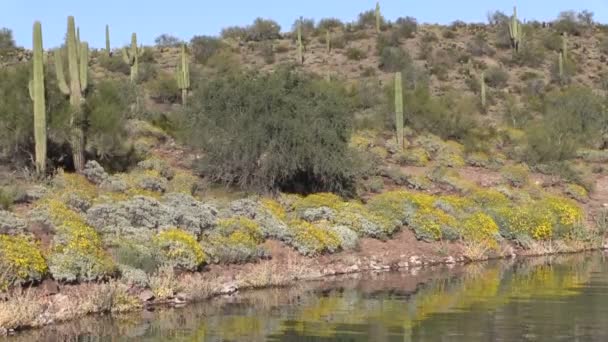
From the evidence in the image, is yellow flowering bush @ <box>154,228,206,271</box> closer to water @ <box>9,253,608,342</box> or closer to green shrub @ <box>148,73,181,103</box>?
water @ <box>9,253,608,342</box>

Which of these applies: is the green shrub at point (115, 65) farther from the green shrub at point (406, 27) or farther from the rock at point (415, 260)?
the rock at point (415, 260)

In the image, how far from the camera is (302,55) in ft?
222

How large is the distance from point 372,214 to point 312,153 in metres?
3.17

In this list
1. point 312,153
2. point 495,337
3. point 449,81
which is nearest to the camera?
point 495,337

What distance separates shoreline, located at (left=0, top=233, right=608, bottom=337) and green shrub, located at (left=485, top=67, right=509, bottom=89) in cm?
4025

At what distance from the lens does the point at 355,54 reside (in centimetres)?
6869

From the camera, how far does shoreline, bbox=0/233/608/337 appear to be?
51.7 ft

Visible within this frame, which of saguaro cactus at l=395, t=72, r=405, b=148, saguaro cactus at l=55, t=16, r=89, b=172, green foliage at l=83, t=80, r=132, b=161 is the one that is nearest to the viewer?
saguaro cactus at l=55, t=16, r=89, b=172

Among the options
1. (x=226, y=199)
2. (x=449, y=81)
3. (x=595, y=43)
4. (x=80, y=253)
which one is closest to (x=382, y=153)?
(x=226, y=199)

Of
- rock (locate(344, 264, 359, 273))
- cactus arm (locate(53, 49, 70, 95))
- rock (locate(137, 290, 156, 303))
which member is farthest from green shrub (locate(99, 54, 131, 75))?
rock (locate(137, 290, 156, 303))

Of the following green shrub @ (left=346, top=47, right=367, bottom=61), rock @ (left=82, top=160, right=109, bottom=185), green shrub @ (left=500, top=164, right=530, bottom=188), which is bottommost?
green shrub @ (left=500, top=164, right=530, bottom=188)

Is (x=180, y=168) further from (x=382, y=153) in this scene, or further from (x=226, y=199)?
(x=382, y=153)

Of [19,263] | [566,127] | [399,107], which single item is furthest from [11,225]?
[566,127]

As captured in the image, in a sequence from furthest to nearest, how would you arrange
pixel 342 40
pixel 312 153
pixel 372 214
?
pixel 342 40 < pixel 312 153 < pixel 372 214
